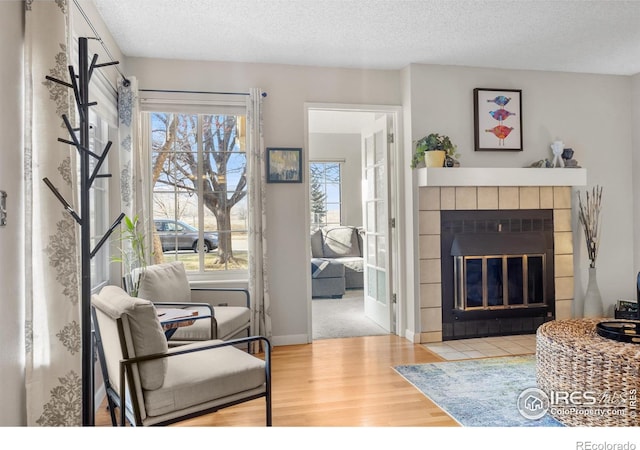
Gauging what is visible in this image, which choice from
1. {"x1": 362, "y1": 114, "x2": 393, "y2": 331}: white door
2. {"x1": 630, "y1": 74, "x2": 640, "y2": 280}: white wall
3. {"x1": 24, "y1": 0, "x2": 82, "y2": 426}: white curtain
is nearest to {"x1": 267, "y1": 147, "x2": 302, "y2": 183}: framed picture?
{"x1": 362, "y1": 114, "x2": 393, "y2": 331}: white door

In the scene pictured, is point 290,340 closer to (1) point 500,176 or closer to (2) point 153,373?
(2) point 153,373

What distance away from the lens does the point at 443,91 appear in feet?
14.2

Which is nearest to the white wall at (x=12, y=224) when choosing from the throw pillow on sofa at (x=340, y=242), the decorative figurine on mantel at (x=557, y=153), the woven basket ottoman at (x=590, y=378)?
the woven basket ottoman at (x=590, y=378)

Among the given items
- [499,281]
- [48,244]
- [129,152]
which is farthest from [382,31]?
[48,244]

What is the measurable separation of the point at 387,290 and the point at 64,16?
3521 mm

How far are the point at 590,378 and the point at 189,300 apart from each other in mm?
2866

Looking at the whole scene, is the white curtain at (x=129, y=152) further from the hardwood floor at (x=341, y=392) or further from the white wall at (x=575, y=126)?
the white wall at (x=575, y=126)

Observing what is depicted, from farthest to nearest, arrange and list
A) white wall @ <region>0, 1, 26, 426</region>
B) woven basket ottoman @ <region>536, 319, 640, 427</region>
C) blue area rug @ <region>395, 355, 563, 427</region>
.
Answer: blue area rug @ <region>395, 355, 563, 427</region> < woven basket ottoman @ <region>536, 319, 640, 427</region> < white wall @ <region>0, 1, 26, 426</region>

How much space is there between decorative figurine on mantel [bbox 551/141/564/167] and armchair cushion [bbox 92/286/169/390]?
402cm

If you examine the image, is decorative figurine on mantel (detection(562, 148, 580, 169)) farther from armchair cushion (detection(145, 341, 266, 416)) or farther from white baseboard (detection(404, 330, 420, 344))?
armchair cushion (detection(145, 341, 266, 416))

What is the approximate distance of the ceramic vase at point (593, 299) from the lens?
4.49 meters

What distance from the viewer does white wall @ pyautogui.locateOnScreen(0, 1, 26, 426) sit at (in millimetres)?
1685

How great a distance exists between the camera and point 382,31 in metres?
3.47

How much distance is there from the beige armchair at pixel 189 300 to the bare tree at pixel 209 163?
21.7 inches
